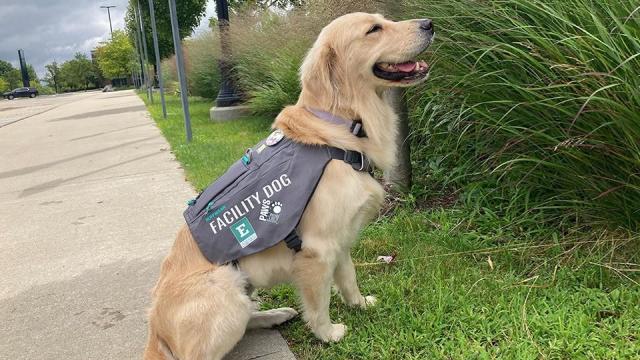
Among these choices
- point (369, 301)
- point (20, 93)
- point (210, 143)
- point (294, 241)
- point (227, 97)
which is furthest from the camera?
point (20, 93)

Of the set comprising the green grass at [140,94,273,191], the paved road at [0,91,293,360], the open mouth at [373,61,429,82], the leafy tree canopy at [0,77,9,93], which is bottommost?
the paved road at [0,91,293,360]

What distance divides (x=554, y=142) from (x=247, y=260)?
6.38 feet

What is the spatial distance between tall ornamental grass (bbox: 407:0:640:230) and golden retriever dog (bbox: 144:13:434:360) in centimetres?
84

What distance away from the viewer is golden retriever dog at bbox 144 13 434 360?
221 cm

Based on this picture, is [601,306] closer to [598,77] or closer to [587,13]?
[598,77]

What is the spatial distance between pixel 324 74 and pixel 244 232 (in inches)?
34.6

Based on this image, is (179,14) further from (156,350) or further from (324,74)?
(156,350)

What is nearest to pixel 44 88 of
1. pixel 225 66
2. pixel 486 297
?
pixel 225 66

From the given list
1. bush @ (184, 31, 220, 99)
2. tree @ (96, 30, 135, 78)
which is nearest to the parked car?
tree @ (96, 30, 135, 78)

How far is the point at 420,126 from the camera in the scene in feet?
14.6

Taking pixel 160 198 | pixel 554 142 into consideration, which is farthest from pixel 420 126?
pixel 160 198

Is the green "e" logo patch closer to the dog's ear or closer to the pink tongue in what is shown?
the dog's ear

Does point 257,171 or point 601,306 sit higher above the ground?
point 257,171

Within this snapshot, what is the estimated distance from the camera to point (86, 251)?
4.27 metres
